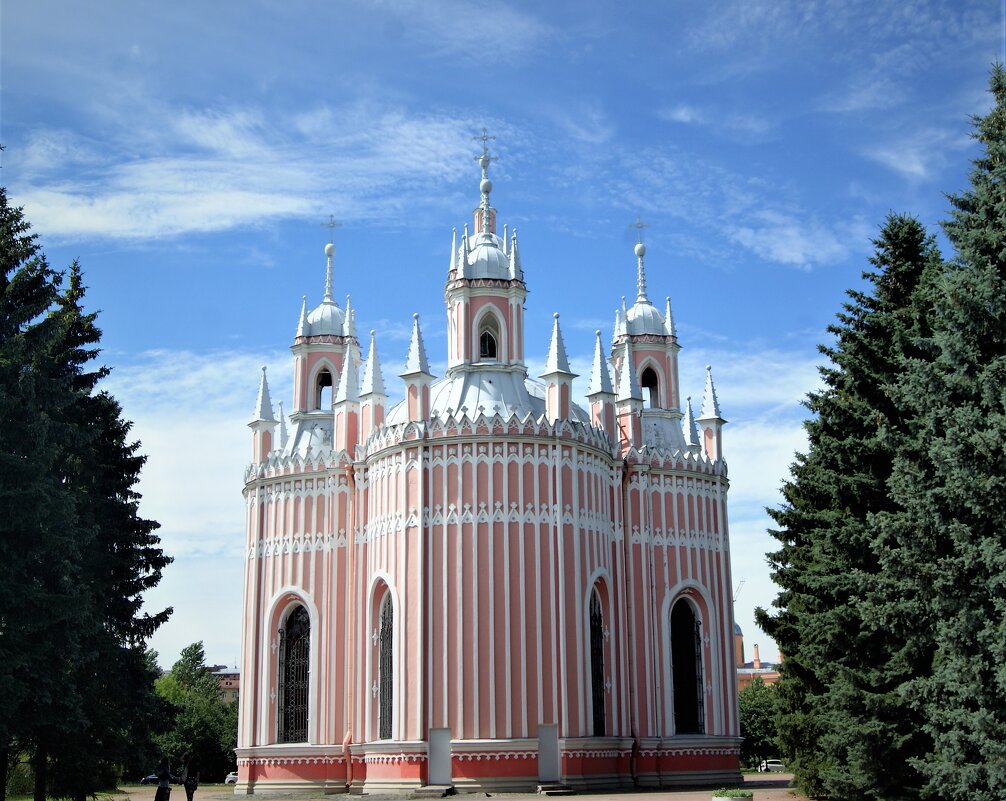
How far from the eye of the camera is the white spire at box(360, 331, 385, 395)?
146 feet

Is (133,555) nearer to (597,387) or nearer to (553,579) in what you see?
(553,579)

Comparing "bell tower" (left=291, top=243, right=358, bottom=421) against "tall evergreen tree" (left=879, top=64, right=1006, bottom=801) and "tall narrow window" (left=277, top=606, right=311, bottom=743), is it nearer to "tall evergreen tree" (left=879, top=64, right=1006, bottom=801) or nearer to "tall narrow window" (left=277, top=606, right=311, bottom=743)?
"tall narrow window" (left=277, top=606, right=311, bottom=743)

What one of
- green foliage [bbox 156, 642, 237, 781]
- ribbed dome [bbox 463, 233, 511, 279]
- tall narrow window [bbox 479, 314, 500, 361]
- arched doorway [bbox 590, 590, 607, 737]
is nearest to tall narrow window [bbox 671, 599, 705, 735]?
arched doorway [bbox 590, 590, 607, 737]

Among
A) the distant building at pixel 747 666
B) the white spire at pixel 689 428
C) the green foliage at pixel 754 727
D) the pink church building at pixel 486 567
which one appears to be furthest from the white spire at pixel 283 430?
the distant building at pixel 747 666

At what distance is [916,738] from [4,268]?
25.6m

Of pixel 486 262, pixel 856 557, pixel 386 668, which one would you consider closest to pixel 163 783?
pixel 386 668

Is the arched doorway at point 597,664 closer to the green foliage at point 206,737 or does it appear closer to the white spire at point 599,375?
the white spire at point 599,375

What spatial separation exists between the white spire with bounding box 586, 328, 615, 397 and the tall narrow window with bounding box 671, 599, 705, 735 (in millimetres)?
8986

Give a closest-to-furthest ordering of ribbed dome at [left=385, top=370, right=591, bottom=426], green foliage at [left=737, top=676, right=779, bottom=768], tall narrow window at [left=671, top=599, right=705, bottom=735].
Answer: ribbed dome at [left=385, top=370, right=591, bottom=426]
tall narrow window at [left=671, top=599, right=705, bottom=735]
green foliage at [left=737, top=676, right=779, bottom=768]

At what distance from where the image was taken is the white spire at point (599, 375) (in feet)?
148

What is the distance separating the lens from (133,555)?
120ft

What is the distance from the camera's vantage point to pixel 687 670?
151 ft

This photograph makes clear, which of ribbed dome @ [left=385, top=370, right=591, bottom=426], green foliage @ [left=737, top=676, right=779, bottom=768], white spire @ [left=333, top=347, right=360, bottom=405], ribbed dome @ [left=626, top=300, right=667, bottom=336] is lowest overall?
green foliage @ [left=737, top=676, right=779, bottom=768]

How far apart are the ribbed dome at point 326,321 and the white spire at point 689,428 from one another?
15.1 metres
